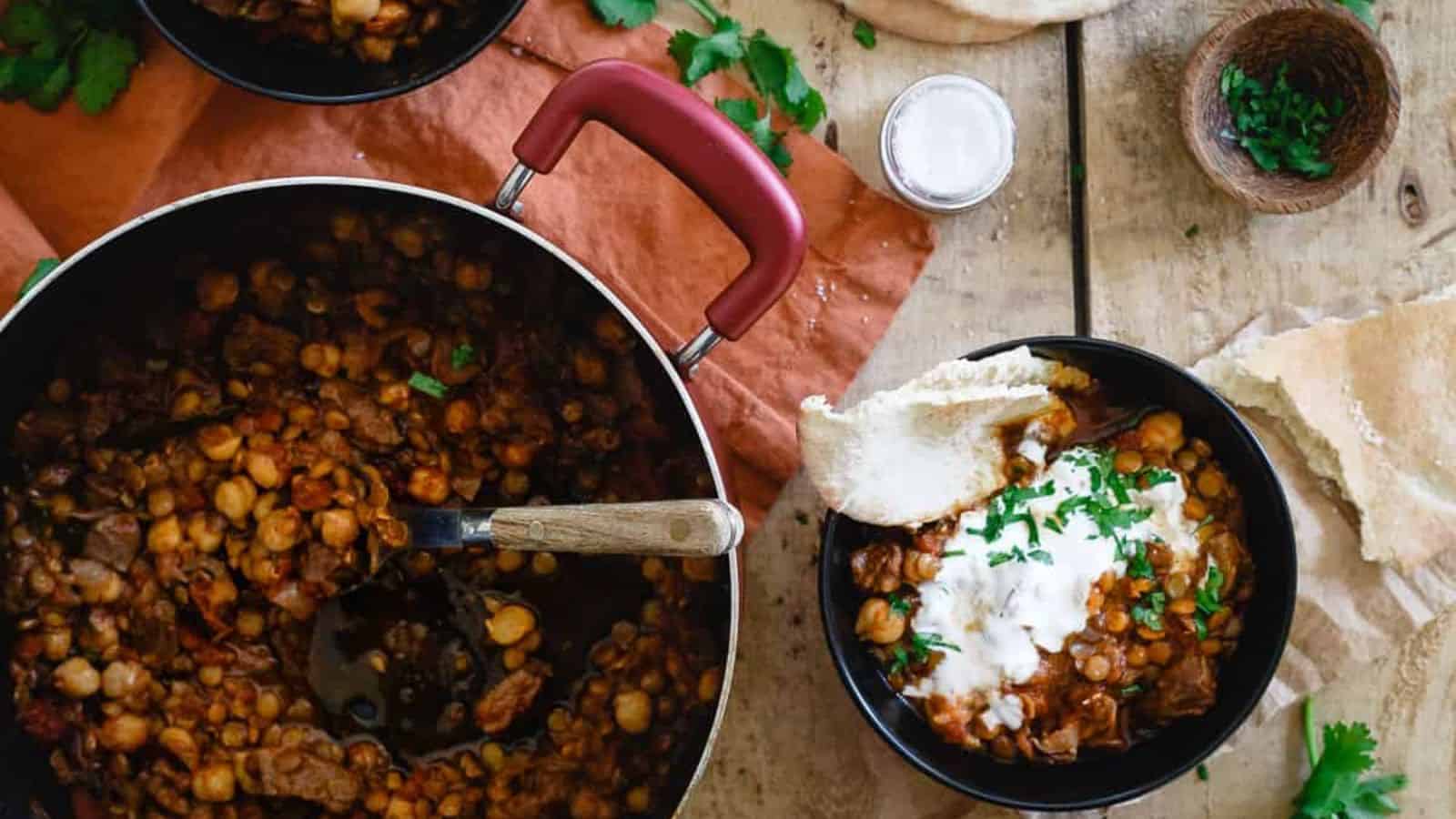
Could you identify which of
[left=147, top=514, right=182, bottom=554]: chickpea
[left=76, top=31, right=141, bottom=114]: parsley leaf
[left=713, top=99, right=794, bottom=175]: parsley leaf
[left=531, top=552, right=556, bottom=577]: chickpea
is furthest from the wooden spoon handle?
[left=76, top=31, right=141, bottom=114]: parsley leaf

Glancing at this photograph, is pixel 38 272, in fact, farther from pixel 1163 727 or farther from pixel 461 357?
pixel 1163 727

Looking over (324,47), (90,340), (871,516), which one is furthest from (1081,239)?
(90,340)

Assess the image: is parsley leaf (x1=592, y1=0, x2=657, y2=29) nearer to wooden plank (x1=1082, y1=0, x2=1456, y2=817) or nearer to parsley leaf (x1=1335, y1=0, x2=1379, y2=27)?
wooden plank (x1=1082, y1=0, x2=1456, y2=817)

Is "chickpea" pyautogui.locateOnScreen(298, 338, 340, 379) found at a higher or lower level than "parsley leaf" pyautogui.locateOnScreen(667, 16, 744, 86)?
lower

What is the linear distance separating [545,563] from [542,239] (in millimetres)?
483

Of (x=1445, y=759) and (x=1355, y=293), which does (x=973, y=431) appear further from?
(x=1445, y=759)

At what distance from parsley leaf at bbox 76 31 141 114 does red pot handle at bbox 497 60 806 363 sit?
2.09 ft

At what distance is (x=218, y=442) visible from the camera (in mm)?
2047

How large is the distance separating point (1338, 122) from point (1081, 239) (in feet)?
1.23

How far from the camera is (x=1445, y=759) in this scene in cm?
218

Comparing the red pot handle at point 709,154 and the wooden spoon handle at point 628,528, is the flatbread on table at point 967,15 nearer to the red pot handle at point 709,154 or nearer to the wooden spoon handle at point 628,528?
the red pot handle at point 709,154

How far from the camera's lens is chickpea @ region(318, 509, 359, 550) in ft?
6.57

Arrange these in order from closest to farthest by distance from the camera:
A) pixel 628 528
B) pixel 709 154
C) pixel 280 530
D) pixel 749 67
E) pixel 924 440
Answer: pixel 628 528, pixel 709 154, pixel 924 440, pixel 280 530, pixel 749 67

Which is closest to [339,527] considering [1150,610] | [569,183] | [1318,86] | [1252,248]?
[569,183]
